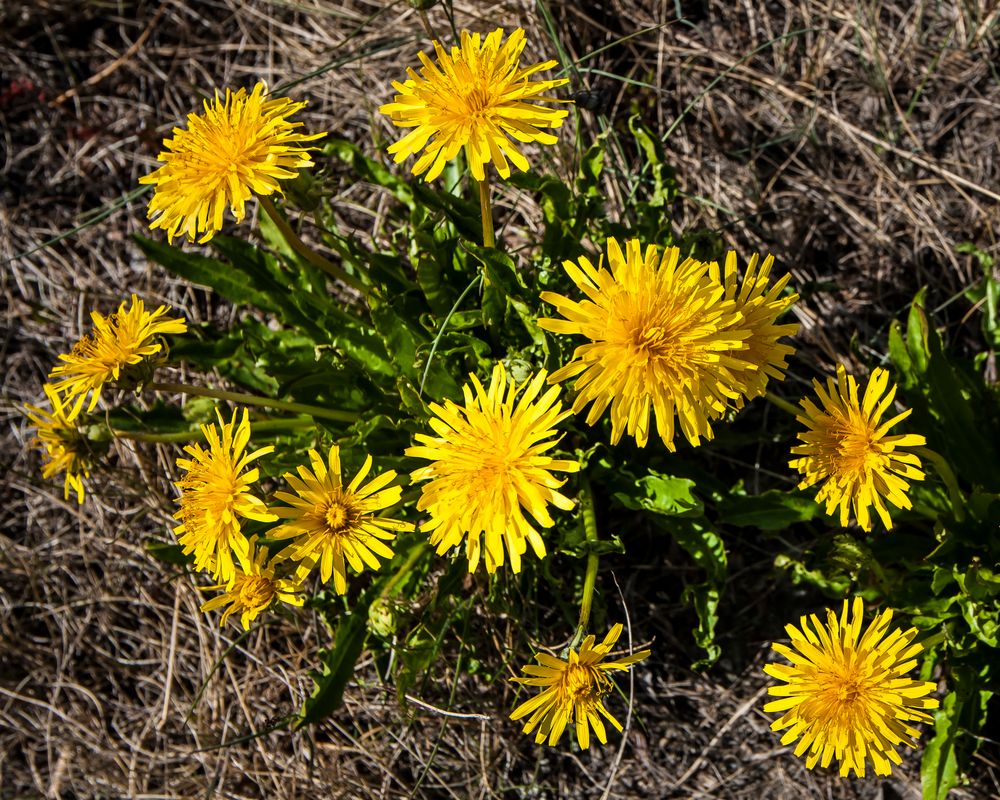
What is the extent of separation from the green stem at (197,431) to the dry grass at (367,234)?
0.73 m

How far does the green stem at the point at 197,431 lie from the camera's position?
3.13m

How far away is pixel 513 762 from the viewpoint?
3857mm

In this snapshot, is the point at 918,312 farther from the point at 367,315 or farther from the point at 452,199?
the point at 367,315

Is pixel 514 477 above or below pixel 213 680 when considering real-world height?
above

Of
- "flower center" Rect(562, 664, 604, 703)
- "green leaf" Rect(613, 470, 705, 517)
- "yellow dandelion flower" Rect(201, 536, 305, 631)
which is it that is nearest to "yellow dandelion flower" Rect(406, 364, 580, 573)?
"flower center" Rect(562, 664, 604, 703)

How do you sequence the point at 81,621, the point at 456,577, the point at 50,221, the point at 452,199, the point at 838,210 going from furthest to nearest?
the point at 50,221, the point at 81,621, the point at 838,210, the point at 456,577, the point at 452,199

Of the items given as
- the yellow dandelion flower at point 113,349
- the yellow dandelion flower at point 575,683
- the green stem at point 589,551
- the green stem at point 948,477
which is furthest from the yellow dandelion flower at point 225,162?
the green stem at point 948,477

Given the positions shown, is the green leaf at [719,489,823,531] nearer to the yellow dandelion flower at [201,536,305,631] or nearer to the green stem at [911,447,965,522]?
the green stem at [911,447,965,522]

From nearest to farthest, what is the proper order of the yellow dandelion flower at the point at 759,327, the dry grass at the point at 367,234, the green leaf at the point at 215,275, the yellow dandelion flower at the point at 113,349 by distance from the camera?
the yellow dandelion flower at the point at 759,327
the yellow dandelion flower at the point at 113,349
the green leaf at the point at 215,275
the dry grass at the point at 367,234

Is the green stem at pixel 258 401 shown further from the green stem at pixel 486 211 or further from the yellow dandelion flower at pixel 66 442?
the green stem at pixel 486 211

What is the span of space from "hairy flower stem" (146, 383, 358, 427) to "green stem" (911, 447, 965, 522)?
2.00 metres

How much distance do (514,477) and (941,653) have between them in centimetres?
195

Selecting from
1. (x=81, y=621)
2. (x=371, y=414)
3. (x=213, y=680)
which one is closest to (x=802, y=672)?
(x=371, y=414)

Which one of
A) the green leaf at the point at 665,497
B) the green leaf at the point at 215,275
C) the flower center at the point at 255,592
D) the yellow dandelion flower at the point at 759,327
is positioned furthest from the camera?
the green leaf at the point at 215,275
